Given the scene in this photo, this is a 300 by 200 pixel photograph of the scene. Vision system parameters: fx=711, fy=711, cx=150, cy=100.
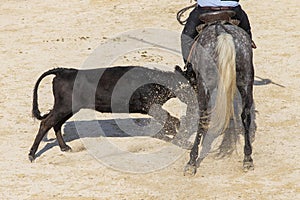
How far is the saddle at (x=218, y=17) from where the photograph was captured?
25.8 feet

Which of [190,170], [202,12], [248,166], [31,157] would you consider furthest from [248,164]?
[31,157]

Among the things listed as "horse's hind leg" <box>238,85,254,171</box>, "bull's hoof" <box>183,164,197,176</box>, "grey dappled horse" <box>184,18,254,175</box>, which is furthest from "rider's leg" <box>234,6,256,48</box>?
"bull's hoof" <box>183,164,197,176</box>

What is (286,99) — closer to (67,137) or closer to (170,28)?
(67,137)

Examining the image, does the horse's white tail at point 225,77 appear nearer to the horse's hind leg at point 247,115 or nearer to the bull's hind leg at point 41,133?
the horse's hind leg at point 247,115

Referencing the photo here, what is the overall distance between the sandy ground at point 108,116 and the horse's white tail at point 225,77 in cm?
71

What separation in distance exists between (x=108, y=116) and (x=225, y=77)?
109 inches

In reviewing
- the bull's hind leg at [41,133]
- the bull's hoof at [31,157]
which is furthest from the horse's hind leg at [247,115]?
the bull's hoof at [31,157]

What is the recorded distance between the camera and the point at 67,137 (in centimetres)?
912

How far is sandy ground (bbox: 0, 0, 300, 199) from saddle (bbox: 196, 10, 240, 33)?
1.57 metres

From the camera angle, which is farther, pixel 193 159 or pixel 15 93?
pixel 15 93

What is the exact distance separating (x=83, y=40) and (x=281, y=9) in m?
4.42

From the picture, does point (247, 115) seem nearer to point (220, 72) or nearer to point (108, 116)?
point (220, 72)

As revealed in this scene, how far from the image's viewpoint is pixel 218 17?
7.88 meters

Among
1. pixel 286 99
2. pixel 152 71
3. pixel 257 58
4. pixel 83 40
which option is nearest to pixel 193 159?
pixel 152 71
